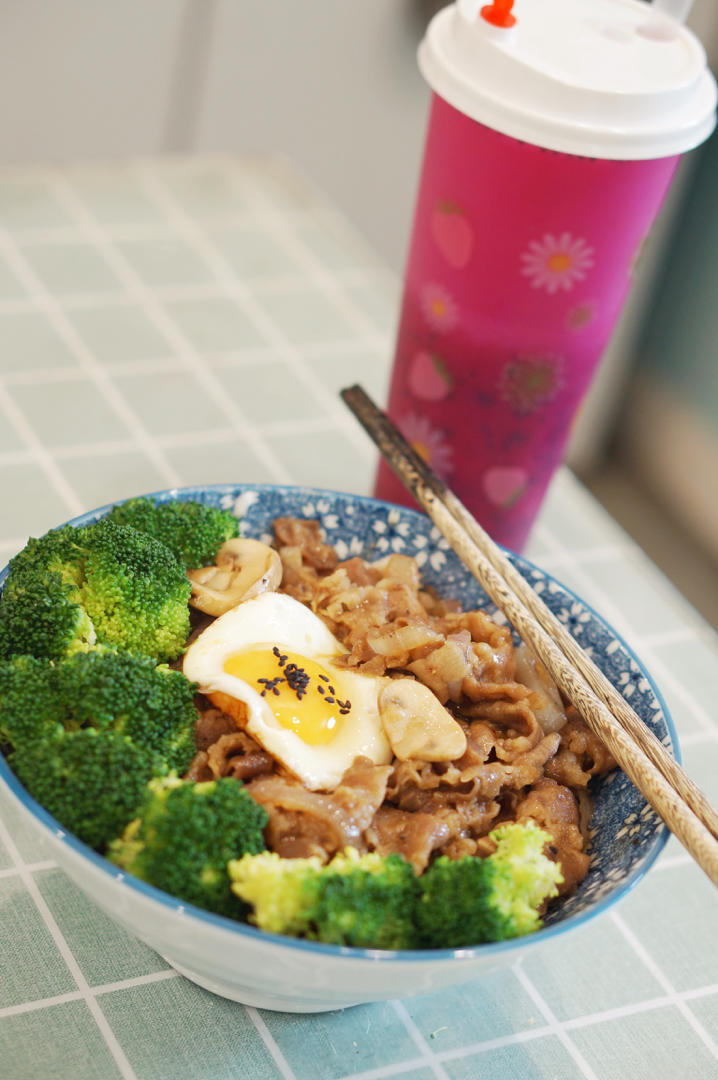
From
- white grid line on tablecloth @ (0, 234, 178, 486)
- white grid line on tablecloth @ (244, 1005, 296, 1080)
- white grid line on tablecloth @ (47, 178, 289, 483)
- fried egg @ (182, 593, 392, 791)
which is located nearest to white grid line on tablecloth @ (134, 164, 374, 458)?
white grid line on tablecloth @ (47, 178, 289, 483)

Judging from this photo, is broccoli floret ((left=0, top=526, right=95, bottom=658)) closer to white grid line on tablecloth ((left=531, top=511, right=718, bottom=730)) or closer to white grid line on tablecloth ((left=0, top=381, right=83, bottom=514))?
white grid line on tablecloth ((left=0, top=381, right=83, bottom=514))

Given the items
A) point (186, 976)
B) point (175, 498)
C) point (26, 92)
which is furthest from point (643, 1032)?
point (26, 92)

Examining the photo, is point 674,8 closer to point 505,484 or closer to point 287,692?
point 505,484

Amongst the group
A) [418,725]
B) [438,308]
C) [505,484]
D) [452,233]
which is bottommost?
[505,484]

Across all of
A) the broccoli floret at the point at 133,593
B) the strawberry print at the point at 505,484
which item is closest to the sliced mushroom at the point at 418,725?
the broccoli floret at the point at 133,593

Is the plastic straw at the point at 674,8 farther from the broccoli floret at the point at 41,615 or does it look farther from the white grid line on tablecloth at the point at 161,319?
the broccoli floret at the point at 41,615

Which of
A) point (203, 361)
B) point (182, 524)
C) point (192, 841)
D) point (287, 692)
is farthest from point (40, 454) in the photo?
point (192, 841)
